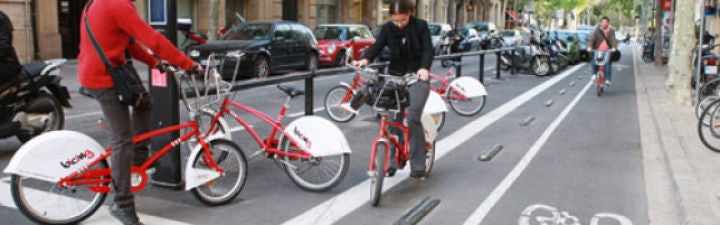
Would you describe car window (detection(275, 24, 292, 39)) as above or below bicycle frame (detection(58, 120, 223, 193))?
above

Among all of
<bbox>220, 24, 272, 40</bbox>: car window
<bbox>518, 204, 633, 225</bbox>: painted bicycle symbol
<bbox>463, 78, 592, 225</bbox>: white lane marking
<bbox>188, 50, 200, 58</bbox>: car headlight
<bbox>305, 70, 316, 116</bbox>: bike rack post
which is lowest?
<bbox>518, 204, 633, 225</bbox>: painted bicycle symbol

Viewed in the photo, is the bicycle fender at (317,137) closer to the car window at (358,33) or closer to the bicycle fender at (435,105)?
the bicycle fender at (435,105)

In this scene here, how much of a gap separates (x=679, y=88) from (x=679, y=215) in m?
7.89

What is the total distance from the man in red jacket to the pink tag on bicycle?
1.94 ft

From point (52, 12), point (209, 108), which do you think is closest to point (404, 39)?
point (209, 108)

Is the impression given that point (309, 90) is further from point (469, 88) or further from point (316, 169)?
point (469, 88)

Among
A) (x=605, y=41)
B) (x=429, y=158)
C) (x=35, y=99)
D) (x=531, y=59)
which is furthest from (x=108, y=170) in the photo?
(x=531, y=59)

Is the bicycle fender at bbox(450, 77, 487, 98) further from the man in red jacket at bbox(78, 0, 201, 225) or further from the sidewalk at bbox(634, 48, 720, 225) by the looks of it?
the man in red jacket at bbox(78, 0, 201, 225)

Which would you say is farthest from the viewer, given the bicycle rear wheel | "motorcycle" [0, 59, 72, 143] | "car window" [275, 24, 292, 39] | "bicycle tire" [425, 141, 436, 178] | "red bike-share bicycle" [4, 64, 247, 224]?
"car window" [275, 24, 292, 39]

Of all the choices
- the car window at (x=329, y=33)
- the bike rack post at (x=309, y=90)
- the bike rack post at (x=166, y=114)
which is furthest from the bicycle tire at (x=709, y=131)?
the car window at (x=329, y=33)

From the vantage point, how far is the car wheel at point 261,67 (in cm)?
1742

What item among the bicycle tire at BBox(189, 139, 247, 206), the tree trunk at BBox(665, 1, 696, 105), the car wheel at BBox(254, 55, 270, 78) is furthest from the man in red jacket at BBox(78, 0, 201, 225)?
the car wheel at BBox(254, 55, 270, 78)

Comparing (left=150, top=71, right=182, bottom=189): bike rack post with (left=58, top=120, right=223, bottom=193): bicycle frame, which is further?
(left=150, top=71, right=182, bottom=189): bike rack post

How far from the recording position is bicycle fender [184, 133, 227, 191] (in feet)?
Answer: 16.5
